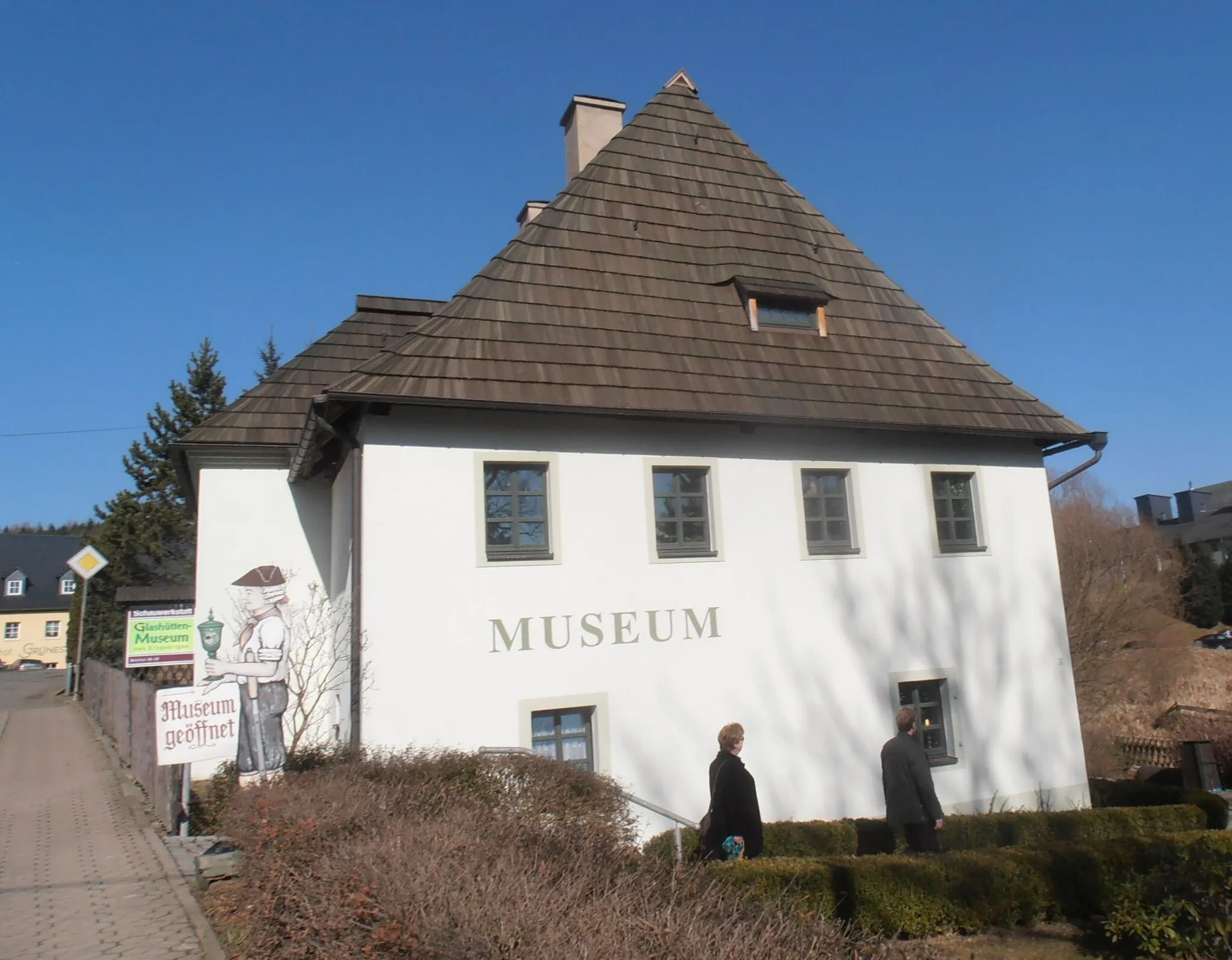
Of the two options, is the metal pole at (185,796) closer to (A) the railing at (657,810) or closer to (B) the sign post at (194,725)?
(B) the sign post at (194,725)

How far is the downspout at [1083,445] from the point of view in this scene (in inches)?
607

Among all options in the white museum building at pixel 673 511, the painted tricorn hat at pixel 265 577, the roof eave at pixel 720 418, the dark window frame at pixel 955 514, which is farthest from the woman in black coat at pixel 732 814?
the painted tricorn hat at pixel 265 577

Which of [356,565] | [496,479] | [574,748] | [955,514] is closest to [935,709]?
[955,514]

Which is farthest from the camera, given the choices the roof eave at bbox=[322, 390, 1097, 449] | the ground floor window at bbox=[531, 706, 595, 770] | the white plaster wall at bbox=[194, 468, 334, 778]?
the white plaster wall at bbox=[194, 468, 334, 778]

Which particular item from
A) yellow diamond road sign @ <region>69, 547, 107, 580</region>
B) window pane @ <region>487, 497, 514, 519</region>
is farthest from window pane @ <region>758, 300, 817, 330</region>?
yellow diamond road sign @ <region>69, 547, 107, 580</region>

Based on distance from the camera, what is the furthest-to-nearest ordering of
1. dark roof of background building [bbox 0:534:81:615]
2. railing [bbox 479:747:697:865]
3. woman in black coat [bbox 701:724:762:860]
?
dark roof of background building [bbox 0:534:81:615], railing [bbox 479:747:697:865], woman in black coat [bbox 701:724:762:860]

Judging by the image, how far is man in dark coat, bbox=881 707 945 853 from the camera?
9.06 meters

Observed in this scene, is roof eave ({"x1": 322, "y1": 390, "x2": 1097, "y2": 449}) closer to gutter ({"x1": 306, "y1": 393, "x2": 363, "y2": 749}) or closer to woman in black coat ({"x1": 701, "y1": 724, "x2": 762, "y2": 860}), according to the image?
gutter ({"x1": 306, "y1": 393, "x2": 363, "y2": 749})

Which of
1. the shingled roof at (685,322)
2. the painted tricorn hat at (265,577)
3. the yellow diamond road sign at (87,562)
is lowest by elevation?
the painted tricorn hat at (265,577)

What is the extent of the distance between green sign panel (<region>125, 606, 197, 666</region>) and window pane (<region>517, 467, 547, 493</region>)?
6164 millimetres

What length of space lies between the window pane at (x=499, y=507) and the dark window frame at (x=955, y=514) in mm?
6489

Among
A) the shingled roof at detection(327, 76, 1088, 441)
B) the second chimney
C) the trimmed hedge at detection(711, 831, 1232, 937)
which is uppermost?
the second chimney

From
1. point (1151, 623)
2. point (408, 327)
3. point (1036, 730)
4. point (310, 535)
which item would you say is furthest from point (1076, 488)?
point (310, 535)

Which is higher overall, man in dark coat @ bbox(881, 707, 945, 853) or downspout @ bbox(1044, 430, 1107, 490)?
downspout @ bbox(1044, 430, 1107, 490)
